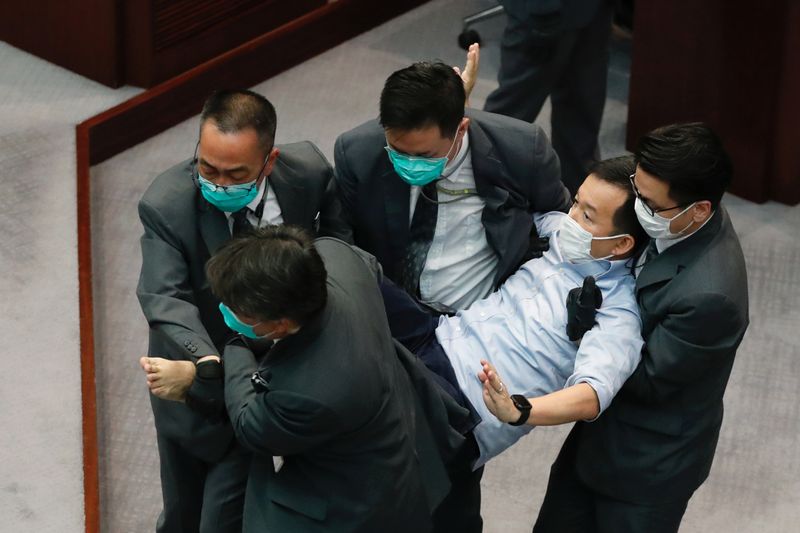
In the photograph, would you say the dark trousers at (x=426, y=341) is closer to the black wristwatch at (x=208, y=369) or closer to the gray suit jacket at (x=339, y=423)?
the gray suit jacket at (x=339, y=423)

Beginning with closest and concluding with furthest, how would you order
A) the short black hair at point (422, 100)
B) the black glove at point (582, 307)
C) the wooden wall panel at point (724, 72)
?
the black glove at point (582, 307) → the short black hair at point (422, 100) → the wooden wall panel at point (724, 72)

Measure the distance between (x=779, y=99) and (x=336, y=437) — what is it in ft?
9.01

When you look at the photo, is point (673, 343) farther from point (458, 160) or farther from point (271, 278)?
point (271, 278)

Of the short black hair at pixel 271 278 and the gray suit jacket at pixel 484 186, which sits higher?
the short black hair at pixel 271 278

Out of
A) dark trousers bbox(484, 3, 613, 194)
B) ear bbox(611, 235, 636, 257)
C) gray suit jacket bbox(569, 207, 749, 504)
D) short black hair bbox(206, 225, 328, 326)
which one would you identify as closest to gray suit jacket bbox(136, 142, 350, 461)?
short black hair bbox(206, 225, 328, 326)

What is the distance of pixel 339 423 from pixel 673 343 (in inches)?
25.4

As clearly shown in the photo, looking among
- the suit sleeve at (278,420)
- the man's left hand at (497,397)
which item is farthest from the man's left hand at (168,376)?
the man's left hand at (497,397)

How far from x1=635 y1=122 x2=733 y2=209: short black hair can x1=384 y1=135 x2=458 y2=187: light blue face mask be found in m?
0.48

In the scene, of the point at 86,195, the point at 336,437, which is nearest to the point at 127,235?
the point at 86,195

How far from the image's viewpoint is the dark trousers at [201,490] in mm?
2865

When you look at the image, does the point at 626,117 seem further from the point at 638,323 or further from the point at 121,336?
the point at 638,323

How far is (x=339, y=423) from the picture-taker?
2.34 meters

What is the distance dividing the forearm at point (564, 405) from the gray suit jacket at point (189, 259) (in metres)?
0.62

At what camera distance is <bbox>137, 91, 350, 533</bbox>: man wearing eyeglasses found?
267 cm
